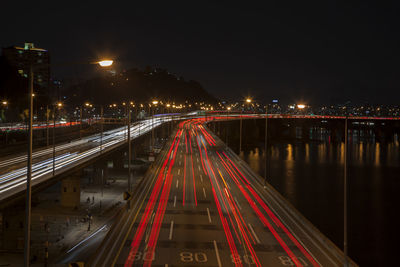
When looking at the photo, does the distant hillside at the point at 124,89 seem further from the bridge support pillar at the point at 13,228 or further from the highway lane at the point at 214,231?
the highway lane at the point at 214,231

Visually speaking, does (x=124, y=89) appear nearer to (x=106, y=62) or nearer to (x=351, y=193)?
(x=351, y=193)

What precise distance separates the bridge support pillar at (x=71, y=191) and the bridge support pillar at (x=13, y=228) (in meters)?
11.5

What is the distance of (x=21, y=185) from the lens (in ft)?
78.2

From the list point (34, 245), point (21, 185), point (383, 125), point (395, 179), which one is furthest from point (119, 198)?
point (383, 125)

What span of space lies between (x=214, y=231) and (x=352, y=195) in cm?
4078

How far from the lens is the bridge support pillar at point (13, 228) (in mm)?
28812

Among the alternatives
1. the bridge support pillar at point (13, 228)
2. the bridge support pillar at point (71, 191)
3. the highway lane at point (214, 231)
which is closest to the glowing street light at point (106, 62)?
the highway lane at point (214, 231)

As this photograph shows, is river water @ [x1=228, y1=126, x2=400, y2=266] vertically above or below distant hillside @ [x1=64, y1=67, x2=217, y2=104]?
below

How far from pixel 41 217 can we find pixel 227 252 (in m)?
27.8

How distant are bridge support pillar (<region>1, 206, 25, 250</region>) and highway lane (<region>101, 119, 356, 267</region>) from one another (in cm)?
1045

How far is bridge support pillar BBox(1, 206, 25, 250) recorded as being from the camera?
28.8m

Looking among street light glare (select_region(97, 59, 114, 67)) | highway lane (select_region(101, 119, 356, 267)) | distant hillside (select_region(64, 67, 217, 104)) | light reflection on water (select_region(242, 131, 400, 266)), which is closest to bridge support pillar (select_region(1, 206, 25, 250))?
highway lane (select_region(101, 119, 356, 267))

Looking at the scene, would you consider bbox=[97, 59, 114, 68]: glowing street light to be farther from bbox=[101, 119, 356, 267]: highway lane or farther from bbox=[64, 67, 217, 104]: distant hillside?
bbox=[64, 67, 217, 104]: distant hillside

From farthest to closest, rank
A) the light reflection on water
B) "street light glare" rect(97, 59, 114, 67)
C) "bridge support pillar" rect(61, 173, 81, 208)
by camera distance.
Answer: "bridge support pillar" rect(61, 173, 81, 208) < the light reflection on water < "street light glare" rect(97, 59, 114, 67)
